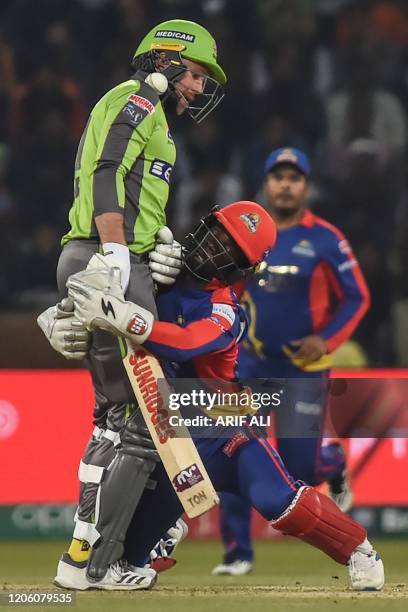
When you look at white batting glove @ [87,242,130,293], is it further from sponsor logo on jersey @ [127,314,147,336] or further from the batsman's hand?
the batsman's hand

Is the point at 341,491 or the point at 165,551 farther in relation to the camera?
the point at 341,491

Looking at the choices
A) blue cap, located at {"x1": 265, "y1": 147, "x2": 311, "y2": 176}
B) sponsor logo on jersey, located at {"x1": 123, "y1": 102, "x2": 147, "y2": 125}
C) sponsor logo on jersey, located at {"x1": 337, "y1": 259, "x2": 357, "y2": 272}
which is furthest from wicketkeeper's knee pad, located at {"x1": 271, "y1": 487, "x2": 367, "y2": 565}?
blue cap, located at {"x1": 265, "y1": 147, "x2": 311, "y2": 176}

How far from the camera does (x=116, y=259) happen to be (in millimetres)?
5938

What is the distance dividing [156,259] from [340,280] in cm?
244

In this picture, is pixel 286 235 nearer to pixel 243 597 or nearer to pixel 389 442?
pixel 389 442

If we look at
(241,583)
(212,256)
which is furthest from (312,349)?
(212,256)

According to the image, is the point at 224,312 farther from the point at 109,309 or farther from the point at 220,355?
the point at 109,309

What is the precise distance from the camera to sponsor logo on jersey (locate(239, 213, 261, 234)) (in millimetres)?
6059

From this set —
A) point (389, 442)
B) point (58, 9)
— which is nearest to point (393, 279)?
point (389, 442)

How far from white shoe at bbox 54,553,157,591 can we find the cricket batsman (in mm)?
37

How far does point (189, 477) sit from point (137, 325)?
0.62 metres

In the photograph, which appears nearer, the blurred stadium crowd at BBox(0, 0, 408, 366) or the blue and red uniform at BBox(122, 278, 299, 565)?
the blue and red uniform at BBox(122, 278, 299, 565)

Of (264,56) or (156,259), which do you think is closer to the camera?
(156,259)

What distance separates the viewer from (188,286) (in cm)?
613
